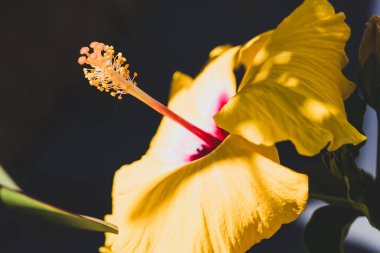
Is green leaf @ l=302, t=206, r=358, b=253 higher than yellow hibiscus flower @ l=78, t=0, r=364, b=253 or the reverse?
the reverse

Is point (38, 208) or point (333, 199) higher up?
point (38, 208)

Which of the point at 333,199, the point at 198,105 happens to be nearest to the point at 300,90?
the point at 333,199

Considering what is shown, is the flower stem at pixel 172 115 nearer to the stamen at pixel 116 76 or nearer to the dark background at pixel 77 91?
the stamen at pixel 116 76

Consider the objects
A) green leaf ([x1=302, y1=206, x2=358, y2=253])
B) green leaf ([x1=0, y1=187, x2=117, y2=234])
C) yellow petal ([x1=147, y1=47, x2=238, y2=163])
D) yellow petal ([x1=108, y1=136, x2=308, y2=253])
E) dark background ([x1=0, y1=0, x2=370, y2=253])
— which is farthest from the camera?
dark background ([x1=0, y1=0, x2=370, y2=253])

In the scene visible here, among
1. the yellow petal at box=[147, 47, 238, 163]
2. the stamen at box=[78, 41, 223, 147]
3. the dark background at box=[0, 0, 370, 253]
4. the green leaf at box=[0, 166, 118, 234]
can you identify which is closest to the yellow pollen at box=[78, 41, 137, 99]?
the stamen at box=[78, 41, 223, 147]

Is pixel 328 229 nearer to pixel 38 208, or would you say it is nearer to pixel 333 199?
pixel 333 199

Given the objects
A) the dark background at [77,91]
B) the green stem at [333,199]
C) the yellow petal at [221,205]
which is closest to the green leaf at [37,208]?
the yellow petal at [221,205]

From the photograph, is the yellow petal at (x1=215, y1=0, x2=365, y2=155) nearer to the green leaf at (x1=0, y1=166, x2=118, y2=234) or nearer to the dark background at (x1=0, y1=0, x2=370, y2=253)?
the green leaf at (x1=0, y1=166, x2=118, y2=234)

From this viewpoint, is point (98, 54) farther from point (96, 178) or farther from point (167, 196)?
point (96, 178)
